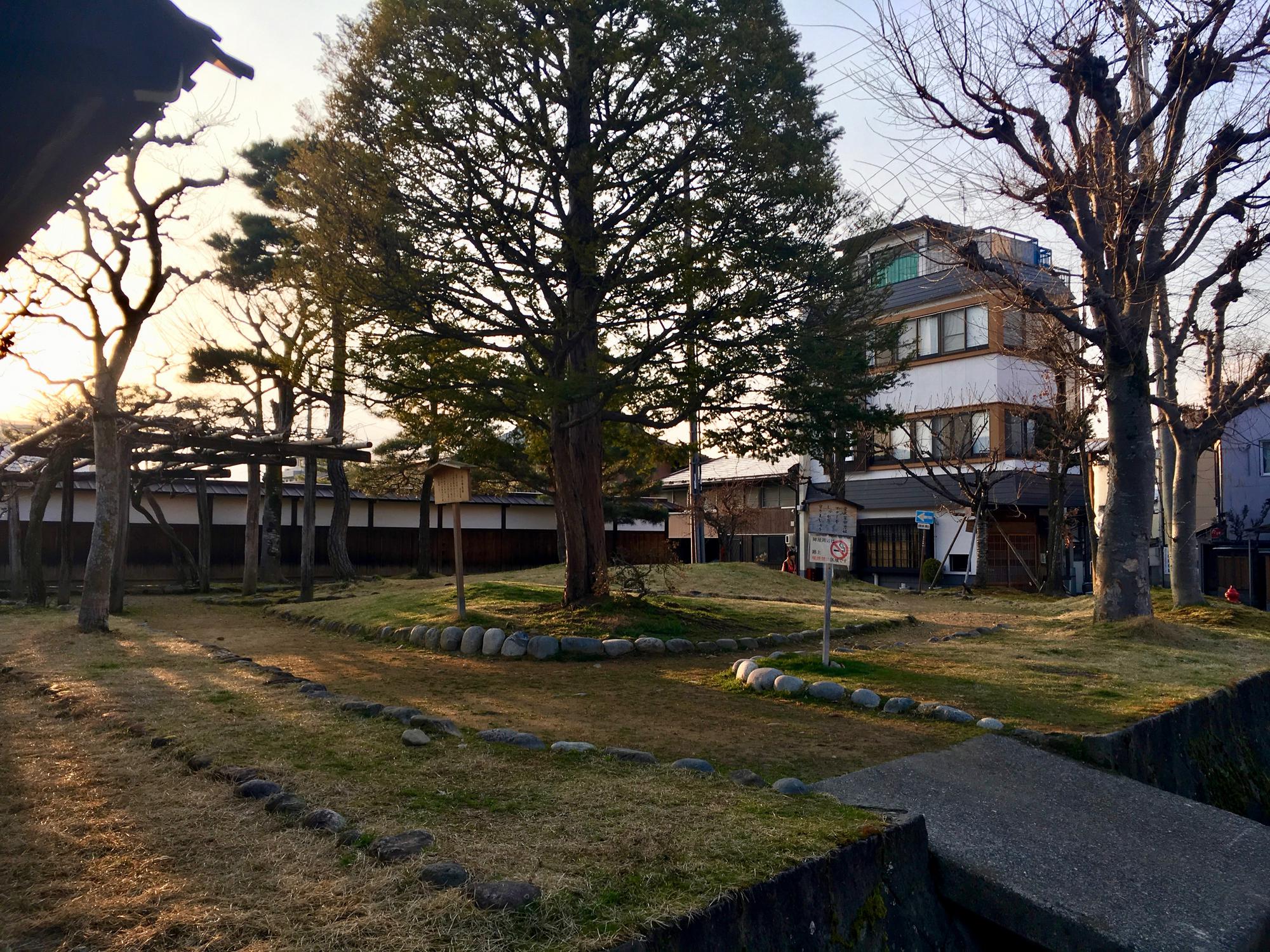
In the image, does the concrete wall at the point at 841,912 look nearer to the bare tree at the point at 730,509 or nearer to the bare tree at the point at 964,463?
the bare tree at the point at 964,463

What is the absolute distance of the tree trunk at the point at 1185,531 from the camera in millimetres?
13547

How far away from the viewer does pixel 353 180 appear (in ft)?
33.4

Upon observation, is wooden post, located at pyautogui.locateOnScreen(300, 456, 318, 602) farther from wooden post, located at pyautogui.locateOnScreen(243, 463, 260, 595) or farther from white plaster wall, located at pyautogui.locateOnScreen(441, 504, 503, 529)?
white plaster wall, located at pyautogui.locateOnScreen(441, 504, 503, 529)

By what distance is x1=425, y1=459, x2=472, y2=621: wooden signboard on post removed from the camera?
12016 millimetres

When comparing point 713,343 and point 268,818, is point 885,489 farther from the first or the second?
point 268,818

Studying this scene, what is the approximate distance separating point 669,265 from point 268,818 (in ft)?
24.9

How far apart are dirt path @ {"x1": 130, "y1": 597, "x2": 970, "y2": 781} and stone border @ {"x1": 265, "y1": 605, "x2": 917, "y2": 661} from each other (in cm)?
23

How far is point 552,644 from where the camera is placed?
33.3 ft

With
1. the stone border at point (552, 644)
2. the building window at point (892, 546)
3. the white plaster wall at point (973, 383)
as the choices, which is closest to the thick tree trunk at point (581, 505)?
the stone border at point (552, 644)

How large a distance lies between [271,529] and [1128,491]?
2054 cm

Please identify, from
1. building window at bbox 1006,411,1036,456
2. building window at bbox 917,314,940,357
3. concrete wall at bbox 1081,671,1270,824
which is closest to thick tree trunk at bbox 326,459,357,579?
building window at bbox 917,314,940,357

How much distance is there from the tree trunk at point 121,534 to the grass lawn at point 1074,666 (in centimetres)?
928

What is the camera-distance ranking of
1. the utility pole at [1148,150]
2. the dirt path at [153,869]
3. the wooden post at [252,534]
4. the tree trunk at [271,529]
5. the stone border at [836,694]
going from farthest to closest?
the tree trunk at [271,529] < the wooden post at [252,534] < the utility pole at [1148,150] < the stone border at [836,694] < the dirt path at [153,869]

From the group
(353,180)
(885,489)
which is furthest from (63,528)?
(885,489)
